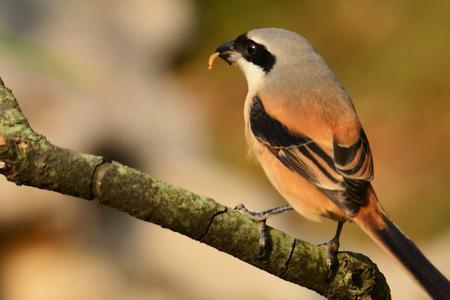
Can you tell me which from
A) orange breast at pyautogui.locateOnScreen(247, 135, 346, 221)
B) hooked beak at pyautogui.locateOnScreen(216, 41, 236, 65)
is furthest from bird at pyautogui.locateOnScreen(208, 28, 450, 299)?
hooked beak at pyautogui.locateOnScreen(216, 41, 236, 65)

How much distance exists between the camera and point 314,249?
3.05m

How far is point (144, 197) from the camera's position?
2.63 m

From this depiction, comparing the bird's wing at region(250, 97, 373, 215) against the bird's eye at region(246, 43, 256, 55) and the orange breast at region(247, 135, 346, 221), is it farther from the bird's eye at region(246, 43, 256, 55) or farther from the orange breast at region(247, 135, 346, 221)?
the bird's eye at region(246, 43, 256, 55)

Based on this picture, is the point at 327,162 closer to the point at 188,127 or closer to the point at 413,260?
the point at 413,260

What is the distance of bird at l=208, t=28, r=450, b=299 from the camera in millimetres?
3672

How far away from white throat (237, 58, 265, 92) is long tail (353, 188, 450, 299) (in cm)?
90

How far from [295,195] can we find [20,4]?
19.0 feet

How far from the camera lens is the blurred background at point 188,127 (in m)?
6.91

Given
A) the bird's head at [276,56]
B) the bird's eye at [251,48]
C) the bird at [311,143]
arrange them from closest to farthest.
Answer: the bird at [311,143] → the bird's head at [276,56] → the bird's eye at [251,48]

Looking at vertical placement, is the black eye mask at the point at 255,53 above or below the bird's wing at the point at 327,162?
above

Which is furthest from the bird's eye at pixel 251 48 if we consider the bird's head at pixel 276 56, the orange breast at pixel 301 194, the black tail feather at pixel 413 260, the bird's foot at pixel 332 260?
the bird's foot at pixel 332 260

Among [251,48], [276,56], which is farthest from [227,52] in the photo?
[276,56]

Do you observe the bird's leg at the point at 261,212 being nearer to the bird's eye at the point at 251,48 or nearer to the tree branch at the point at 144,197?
the tree branch at the point at 144,197

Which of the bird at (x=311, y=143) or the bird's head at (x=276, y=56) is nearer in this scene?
the bird at (x=311, y=143)
